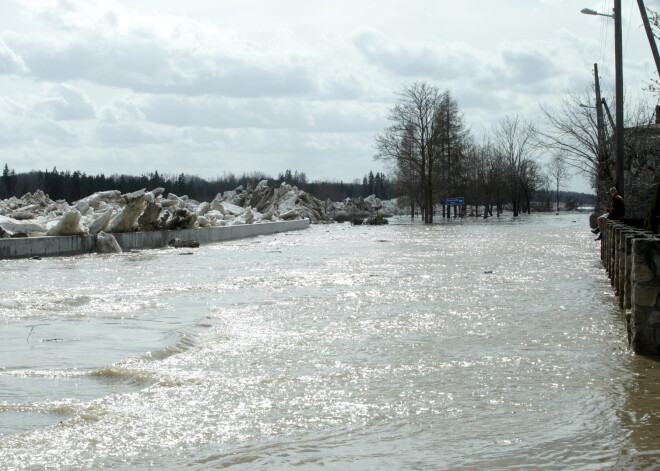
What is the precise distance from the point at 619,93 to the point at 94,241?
58.3ft

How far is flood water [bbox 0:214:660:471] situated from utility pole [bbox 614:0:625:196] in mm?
13351

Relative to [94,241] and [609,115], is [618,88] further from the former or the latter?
[94,241]

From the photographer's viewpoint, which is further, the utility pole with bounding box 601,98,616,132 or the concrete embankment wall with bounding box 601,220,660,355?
the utility pole with bounding box 601,98,616,132

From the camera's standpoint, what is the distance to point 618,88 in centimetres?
2638

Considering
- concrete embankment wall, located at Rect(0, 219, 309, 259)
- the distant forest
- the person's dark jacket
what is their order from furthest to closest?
the distant forest → concrete embankment wall, located at Rect(0, 219, 309, 259) → the person's dark jacket

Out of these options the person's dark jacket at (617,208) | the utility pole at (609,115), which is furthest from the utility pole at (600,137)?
the person's dark jacket at (617,208)

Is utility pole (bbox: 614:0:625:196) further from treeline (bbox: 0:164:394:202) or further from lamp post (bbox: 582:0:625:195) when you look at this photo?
treeline (bbox: 0:164:394:202)

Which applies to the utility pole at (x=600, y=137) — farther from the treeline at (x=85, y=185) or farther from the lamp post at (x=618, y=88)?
the treeline at (x=85, y=185)

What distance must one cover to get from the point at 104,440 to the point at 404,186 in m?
62.0

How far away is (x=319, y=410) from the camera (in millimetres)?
5734

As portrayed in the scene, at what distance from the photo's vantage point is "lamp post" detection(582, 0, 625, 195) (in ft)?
84.4

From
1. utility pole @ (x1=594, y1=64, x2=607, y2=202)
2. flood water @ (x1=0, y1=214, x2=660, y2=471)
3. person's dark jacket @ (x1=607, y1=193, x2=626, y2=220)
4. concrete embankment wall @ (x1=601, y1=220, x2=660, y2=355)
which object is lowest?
flood water @ (x1=0, y1=214, x2=660, y2=471)

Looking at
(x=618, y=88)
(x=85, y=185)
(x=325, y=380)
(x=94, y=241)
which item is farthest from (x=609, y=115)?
(x=85, y=185)

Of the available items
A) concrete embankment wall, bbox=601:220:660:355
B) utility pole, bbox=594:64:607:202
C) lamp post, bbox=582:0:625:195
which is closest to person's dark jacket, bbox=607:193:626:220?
lamp post, bbox=582:0:625:195
